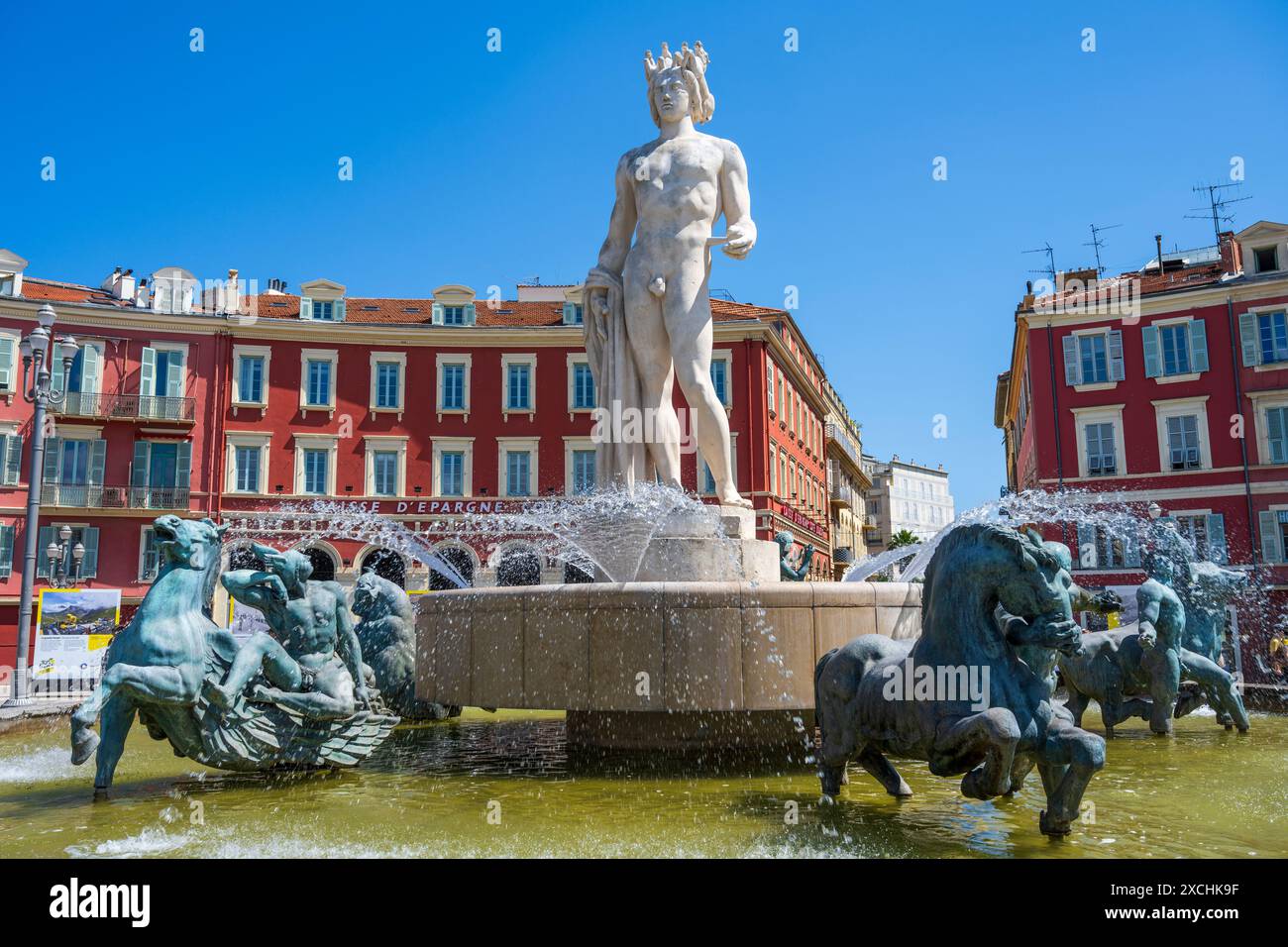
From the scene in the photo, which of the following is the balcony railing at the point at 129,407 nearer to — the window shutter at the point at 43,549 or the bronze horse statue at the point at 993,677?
the window shutter at the point at 43,549

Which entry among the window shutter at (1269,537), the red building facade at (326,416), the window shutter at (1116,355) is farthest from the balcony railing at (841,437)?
the window shutter at (1269,537)

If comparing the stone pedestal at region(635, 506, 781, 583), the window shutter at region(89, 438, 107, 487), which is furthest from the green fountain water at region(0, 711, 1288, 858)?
the window shutter at region(89, 438, 107, 487)

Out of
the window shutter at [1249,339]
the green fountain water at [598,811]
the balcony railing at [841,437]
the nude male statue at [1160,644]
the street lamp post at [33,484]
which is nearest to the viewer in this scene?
the green fountain water at [598,811]

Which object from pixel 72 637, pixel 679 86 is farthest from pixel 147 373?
pixel 679 86

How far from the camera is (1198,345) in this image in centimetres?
3425

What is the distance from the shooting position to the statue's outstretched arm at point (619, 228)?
9586mm

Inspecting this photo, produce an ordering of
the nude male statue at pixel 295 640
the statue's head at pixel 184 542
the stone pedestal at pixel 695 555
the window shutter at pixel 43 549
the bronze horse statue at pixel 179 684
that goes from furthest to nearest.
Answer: the window shutter at pixel 43 549
the stone pedestal at pixel 695 555
the nude male statue at pixel 295 640
the statue's head at pixel 184 542
the bronze horse statue at pixel 179 684

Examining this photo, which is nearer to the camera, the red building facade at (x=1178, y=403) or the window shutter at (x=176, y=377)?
the red building facade at (x=1178, y=403)

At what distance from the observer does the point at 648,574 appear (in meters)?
7.83

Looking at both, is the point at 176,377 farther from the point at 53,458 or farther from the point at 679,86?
the point at 679,86

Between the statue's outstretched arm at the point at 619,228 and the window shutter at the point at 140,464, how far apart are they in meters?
32.0

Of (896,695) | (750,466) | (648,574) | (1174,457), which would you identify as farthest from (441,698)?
(1174,457)
